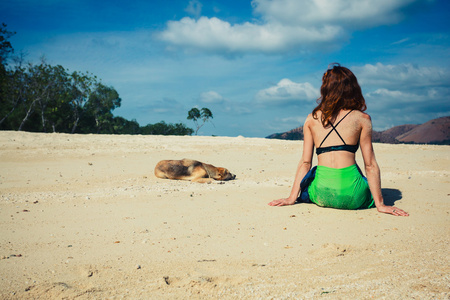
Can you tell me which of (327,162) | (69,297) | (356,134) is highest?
(356,134)

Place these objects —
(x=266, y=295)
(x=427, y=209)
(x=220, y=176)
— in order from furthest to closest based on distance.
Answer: (x=220, y=176), (x=427, y=209), (x=266, y=295)

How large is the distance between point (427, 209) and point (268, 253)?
3.36 metres

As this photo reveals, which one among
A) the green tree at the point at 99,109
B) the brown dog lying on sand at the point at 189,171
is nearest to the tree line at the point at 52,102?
the green tree at the point at 99,109

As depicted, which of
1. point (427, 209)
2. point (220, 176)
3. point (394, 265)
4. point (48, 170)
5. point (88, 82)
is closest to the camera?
point (394, 265)

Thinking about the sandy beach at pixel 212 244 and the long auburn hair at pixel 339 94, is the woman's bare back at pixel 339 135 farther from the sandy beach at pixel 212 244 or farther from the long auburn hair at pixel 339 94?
the sandy beach at pixel 212 244

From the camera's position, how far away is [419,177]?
931 centimetres

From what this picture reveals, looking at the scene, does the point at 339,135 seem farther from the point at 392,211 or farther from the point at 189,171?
the point at 189,171

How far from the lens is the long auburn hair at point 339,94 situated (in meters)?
4.87

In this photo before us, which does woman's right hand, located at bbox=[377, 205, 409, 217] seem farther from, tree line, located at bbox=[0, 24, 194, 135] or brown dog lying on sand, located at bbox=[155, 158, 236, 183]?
tree line, located at bbox=[0, 24, 194, 135]

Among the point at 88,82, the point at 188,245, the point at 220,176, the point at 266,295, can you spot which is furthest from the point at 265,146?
the point at 88,82

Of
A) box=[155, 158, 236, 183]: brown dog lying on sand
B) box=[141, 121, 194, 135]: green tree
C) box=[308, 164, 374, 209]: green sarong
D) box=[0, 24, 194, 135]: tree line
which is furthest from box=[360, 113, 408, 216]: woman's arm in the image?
box=[141, 121, 194, 135]: green tree

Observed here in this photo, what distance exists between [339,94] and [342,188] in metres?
1.39

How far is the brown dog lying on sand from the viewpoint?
369 inches

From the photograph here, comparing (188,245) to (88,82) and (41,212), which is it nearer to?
(41,212)
